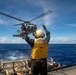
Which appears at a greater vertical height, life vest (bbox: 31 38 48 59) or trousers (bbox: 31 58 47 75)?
life vest (bbox: 31 38 48 59)

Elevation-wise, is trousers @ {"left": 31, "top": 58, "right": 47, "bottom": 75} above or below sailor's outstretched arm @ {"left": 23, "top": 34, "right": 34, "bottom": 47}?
below

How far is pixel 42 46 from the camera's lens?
556 cm

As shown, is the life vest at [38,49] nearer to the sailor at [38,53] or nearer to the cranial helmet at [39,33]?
the sailor at [38,53]

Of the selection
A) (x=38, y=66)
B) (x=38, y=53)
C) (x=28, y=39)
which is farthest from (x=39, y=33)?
(x=38, y=66)

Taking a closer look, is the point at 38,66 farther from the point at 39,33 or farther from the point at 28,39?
the point at 39,33

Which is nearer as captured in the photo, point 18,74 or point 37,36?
point 37,36

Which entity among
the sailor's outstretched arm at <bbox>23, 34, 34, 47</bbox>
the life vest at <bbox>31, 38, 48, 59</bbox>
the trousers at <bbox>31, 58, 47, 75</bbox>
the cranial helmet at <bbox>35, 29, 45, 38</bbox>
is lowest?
the trousers at <bbox>31, 58, 47, 75</bbox>

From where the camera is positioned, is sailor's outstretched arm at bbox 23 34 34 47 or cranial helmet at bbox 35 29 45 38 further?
cranial helmet at bbox 35 29 45 38

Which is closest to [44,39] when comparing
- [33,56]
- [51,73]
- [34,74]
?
[33,56]

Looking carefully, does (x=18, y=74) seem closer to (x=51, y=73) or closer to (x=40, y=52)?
(x=51, y=73)

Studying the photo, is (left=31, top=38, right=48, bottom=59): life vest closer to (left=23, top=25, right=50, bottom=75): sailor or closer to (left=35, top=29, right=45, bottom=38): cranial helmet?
(left=23, top=25, right=50, bottom=75): sailor

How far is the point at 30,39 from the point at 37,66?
90cm

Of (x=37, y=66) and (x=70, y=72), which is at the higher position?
(x=37, y=66)

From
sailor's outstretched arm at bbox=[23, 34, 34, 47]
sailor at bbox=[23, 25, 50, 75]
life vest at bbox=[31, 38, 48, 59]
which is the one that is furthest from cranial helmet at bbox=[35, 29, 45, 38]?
sailor's outstretched arm at bbox=[23, 34, 34, 47]
